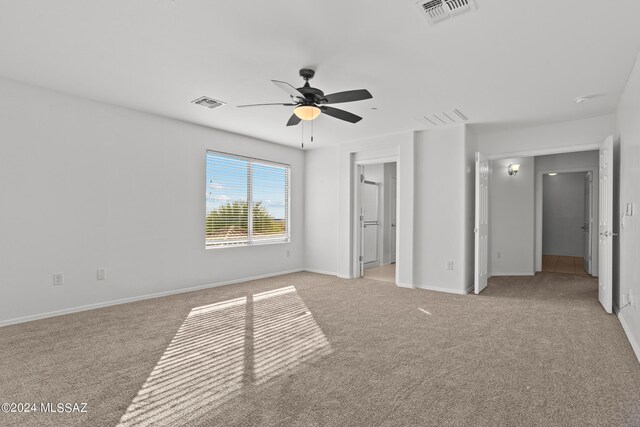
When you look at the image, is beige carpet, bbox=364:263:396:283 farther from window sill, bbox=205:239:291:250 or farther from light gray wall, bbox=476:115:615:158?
light gray wall, bbox=476:115:615:158

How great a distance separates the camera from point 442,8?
7.44ft

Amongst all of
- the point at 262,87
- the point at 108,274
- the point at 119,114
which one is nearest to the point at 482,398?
the point at 262,87

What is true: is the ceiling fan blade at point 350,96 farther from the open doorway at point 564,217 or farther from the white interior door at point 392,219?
the open doorway at point 564,217

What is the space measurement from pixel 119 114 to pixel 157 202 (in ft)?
3.93

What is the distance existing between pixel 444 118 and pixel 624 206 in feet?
7.34

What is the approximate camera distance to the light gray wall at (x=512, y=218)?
651 cm

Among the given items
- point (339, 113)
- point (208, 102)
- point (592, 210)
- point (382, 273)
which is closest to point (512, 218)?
point (592, 210)

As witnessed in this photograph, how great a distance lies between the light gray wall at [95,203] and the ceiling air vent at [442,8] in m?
3.80

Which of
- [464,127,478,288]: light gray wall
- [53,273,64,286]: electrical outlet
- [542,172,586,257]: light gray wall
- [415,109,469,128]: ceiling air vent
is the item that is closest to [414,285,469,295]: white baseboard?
[464,127,478,288]: light gray wall

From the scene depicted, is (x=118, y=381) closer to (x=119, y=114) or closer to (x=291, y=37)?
(x=291, y=37)

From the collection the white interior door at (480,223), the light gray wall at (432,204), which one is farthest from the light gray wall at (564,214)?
the light gray wall at (432,204)

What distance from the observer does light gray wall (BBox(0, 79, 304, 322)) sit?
11.7 ft

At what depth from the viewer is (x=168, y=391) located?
2.18 m

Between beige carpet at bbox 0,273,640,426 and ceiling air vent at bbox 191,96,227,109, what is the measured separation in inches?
97.4
